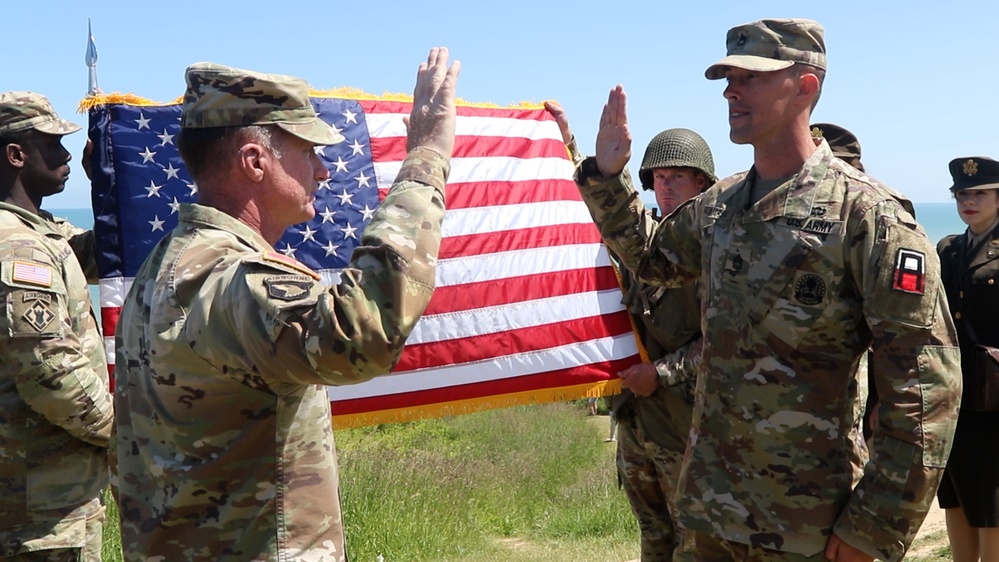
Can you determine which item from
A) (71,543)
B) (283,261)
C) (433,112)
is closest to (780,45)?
(433,112)

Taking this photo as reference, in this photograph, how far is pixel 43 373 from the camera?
3.27 meters

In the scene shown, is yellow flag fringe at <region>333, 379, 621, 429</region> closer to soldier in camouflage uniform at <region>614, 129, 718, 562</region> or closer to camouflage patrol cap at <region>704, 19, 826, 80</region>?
soldier in camouflage uniform at <region>614, 129, 718, 562</region>

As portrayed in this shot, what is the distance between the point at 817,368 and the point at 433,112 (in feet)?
4.88

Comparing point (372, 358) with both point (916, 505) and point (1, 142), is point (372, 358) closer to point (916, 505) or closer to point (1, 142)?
point (916, 505)

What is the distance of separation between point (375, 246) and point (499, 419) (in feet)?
35.1

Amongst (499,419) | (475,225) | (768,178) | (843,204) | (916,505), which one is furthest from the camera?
(499,419)

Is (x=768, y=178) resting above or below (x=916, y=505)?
above

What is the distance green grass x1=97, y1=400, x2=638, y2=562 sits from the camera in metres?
6.28

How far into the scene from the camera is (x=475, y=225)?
4.79m

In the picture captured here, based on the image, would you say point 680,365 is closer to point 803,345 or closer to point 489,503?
point 803,345

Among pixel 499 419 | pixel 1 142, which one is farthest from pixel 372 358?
pixel 499 419

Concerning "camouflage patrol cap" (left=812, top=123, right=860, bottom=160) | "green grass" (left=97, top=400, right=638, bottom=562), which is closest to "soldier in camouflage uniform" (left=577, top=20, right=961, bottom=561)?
"camouflage patrol cap" (left=812, top=123, right=860, bottom=160)

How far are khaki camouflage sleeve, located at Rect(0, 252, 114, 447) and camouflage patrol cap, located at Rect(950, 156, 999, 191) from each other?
454 cm

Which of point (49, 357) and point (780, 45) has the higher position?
point (780, 45)
